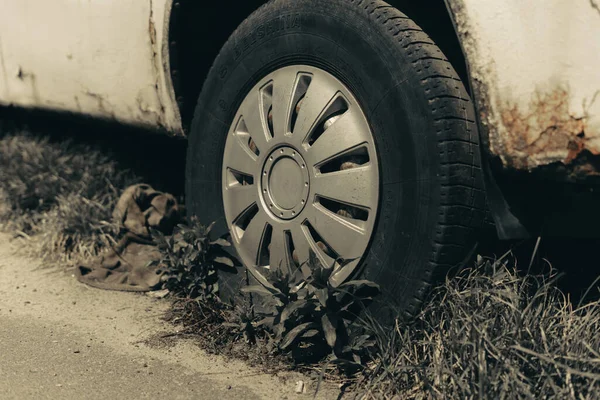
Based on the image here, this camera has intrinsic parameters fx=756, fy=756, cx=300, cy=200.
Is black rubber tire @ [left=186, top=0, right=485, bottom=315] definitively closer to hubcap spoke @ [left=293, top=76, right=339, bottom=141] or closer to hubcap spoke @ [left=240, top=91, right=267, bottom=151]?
hubcap spoke @ [left=293, top=76, right=339, bottom=141]

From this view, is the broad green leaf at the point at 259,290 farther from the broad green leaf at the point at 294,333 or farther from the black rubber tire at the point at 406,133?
the black rubber tire at the point at 406,133

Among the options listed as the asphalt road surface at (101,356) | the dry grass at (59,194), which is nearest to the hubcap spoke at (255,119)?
A: the asphalt road surface at (101,356)

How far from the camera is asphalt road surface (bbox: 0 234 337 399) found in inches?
98.3

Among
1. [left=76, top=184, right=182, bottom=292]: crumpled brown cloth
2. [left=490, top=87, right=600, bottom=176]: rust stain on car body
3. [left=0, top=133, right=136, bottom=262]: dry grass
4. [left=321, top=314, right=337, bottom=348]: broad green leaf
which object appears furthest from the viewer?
[left=0, top=133, right=136, bottom=262]: dry grass

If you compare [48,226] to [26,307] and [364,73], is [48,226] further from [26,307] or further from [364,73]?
[364,73]

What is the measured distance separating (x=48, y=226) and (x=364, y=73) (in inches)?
86.9

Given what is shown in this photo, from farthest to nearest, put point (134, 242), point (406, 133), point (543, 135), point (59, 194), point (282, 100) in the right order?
point (59, 194) → point (134, 242) → point (282, 100) → point (406, 133) → point (543, 135)

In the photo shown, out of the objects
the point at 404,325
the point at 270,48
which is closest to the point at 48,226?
the point at 270,48

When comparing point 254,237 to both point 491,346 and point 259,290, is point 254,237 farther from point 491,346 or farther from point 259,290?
point 491,346

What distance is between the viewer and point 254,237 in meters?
2.87

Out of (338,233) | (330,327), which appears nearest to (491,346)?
(330,327)

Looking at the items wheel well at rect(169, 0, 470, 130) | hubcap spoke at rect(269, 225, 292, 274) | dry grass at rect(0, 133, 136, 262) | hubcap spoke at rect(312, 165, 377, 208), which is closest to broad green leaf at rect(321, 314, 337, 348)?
hubcap spoke at rect(269, 225, 292, 274)

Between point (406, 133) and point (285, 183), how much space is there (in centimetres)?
55

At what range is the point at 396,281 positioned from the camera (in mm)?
2428
